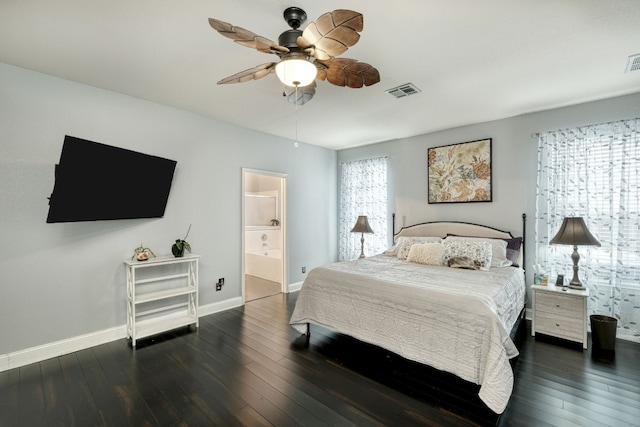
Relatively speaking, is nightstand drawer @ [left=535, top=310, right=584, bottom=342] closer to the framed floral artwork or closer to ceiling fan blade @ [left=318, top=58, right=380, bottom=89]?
the framed floral artwork

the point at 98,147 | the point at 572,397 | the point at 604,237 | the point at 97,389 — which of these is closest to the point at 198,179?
the point at 98,147

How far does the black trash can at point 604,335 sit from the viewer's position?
9.07 ft

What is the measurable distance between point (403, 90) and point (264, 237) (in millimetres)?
4522

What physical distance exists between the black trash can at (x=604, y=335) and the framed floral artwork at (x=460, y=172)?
1776 millimetres

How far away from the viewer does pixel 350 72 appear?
192 centimetres

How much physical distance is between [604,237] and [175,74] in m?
4.86

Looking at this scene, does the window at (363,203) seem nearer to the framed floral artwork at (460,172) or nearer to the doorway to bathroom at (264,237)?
the framed floral artwork at (460,172)

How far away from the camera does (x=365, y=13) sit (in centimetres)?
186

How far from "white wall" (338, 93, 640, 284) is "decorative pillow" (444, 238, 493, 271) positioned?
2.38 ft

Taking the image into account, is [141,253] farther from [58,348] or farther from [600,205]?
[600,205]

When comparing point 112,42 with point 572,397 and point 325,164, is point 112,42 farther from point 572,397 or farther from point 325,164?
point 572,397

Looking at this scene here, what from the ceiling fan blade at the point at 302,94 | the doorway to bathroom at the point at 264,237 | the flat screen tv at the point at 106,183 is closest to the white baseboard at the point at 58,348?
the flat screen tv at the point at 106,183

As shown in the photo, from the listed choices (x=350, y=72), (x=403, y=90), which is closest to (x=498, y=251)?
(x=403, y=90)

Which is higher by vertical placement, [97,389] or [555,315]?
[555,315]
